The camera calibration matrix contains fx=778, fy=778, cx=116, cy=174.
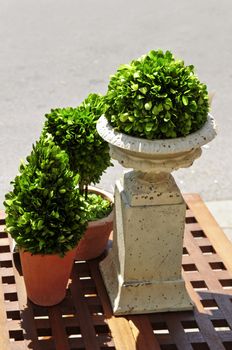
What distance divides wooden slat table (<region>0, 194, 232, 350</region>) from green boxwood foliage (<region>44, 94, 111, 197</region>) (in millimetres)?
453

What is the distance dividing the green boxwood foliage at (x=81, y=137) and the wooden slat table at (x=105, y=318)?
0.45 m

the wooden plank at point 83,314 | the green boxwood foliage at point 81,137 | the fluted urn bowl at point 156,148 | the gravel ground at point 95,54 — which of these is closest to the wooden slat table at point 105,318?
the wooden plank at point 83,314

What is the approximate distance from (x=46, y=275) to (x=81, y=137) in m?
0.60

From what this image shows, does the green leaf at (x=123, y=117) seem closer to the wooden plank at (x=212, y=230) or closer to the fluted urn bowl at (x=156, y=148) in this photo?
the fluted urn bowl at (x=156, y=148)

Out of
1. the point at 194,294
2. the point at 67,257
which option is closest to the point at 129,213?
the point at 67,257

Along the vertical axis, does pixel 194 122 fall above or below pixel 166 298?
above

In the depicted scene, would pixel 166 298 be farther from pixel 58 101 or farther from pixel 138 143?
pixel 58 101

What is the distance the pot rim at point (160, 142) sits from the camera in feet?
9.17

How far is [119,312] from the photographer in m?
3.13

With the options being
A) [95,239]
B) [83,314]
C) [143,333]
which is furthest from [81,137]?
[143,333]

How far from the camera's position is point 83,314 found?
3.10m

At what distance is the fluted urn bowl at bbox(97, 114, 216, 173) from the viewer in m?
2.80

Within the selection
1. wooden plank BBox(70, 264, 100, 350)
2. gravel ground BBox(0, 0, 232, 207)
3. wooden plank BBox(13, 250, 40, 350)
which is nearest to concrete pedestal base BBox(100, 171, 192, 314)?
wooden plank BBox(70, 264, 100, 350)

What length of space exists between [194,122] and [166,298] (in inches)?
30.1
